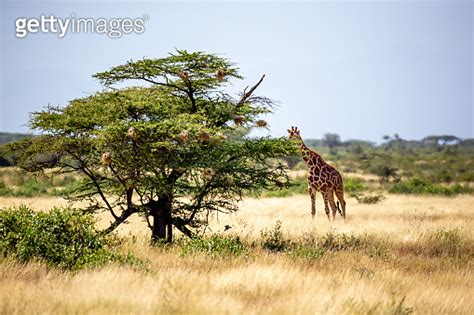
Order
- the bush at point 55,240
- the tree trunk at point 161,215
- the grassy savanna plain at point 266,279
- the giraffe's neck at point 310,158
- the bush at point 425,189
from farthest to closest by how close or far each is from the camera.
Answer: the bush at point 425,189 → the giraffe's neck at point 310,158 → the tree trunk at point 161,215 → the bush at point 55,240 → the grassy savanna plain at point 266,279

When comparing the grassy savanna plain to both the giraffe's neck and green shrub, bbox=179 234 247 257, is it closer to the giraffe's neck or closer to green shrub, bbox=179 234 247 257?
green shrub, bbox=179 234 247 257

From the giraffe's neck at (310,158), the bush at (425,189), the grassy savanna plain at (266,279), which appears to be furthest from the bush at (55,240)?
the bush at (425,189)

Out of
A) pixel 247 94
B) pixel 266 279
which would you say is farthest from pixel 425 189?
→ pixel 266 279

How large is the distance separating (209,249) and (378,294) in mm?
3881

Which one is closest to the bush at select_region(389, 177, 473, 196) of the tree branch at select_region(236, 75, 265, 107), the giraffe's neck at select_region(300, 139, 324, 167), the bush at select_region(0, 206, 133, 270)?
the giraffe's neck at select_region(300, 139, 324, 167)

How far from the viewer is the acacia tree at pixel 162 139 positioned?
11922 millimetres

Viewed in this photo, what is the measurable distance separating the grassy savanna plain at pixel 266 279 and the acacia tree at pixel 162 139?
1.28 metres

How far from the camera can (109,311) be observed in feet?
22.8

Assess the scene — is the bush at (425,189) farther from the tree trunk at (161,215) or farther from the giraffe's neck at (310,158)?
the tree trunk at (161,215)

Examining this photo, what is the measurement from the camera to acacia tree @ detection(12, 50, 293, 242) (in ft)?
39.1

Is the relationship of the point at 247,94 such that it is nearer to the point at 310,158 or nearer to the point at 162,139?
the point at 162,139

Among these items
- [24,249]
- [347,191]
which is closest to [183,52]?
[24,249]

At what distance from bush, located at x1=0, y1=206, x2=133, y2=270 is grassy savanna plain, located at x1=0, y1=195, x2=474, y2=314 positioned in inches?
16.9

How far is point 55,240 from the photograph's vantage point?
10461 mm
